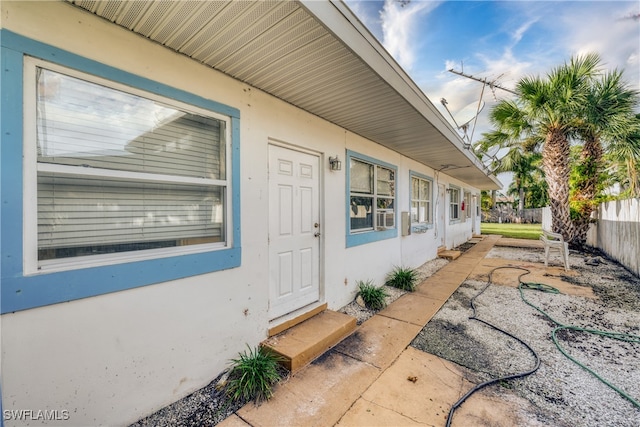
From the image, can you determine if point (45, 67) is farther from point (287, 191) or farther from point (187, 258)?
point (287, 191)

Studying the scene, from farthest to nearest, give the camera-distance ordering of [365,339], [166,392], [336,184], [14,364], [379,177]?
1. [379,177]
2. [336,184]
3. [365,339]
4. [166,392]
5. [14,364]

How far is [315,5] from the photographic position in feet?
5.41

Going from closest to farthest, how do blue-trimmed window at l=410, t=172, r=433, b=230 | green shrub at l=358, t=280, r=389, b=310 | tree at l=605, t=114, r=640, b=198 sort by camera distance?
green shrub at l=358, t=280, r=389, b=310 → tree at l=605, t=114, r=640, b=198 → blue-trimmed window at l=410, t=172, r=433, b=230

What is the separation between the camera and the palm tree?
21.1 feet

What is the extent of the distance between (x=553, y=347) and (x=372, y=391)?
2307 mm

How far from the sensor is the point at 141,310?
1896 mm

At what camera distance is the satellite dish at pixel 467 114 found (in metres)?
6.29

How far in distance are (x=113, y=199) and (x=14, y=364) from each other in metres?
1.07

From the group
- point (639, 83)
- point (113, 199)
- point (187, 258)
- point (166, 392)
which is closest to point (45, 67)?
point (113, 199)

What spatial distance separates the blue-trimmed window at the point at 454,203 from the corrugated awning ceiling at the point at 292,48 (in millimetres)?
7265

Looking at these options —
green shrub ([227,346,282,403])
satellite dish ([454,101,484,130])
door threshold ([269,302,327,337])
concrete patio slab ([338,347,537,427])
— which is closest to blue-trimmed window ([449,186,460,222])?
satellite dish ([454,101,484,130])

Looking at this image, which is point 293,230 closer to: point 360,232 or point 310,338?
point 310,338

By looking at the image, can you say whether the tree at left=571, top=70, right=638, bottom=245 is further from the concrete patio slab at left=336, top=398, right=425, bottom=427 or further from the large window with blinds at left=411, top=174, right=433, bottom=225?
the concrete patio slab at left=336, top=398, right=425, bottom=427

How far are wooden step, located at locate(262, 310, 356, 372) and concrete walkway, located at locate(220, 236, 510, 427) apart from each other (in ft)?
0.28
